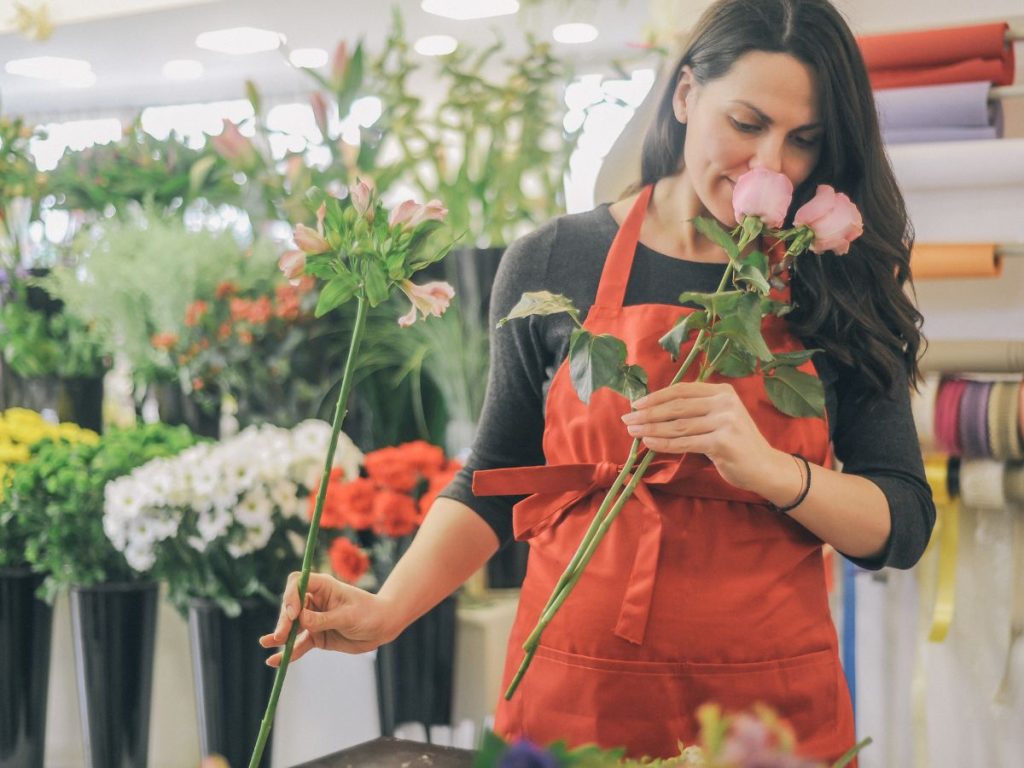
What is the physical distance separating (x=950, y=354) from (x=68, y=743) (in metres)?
1.93

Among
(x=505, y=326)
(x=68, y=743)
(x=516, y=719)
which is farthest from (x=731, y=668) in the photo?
(x=68, y=743)

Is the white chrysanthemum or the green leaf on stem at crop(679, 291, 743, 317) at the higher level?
the green leaf on stem at crop(679, 291, 743, 317)

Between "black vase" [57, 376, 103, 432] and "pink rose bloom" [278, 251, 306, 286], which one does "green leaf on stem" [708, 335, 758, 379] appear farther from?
"black vase" [57, 376, 103, 432]

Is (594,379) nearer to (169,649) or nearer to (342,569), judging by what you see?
(342,569)

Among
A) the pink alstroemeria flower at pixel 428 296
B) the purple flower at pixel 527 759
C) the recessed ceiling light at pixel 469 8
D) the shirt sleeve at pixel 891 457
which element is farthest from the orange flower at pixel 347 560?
the recessed ceiling light at pixel 469 8

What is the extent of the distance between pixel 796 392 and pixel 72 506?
1671 millimetres

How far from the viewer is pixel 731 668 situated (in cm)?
109

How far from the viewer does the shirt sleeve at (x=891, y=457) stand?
1.10 meters

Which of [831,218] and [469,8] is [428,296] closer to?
[831,218]

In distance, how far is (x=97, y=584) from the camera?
7.15 feet

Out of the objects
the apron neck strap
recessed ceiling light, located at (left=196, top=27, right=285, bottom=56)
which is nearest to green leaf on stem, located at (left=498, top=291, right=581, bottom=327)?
the apron neck strap

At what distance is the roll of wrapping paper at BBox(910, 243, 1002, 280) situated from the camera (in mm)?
1712

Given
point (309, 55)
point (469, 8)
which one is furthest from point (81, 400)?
point (309, 55)

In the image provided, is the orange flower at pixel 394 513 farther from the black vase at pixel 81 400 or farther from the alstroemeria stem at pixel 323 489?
the alstroemeria stem at pixel 323 489
